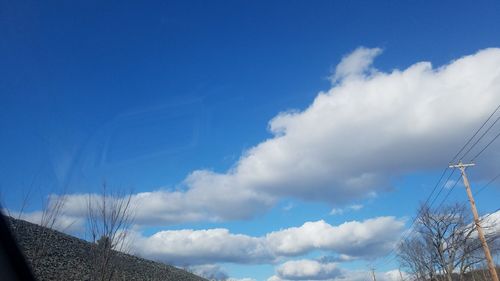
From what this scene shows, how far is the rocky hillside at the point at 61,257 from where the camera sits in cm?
1858

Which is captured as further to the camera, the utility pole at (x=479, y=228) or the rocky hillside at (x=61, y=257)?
the utility pole at (x=479, y=228)

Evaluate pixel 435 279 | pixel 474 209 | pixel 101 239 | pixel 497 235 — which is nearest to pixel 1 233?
pixel 101 239

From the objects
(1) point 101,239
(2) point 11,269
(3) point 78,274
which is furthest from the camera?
(3) point 78,274

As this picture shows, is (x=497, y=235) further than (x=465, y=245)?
No

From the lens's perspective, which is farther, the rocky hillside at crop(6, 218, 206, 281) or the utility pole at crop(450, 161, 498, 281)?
the utility pole at crop(450, 161, 498, 281)

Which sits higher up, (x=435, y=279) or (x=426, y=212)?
(x=426, y=212)

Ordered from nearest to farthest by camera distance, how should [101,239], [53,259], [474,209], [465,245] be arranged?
[101,239]
[53,259]
[474,209]
[465,245]

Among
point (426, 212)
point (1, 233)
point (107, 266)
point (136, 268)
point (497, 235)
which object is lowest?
point (1, 233)

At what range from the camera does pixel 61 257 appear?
32.9 meters

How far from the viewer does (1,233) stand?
7207 mm

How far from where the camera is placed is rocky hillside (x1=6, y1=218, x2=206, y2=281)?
731 inches

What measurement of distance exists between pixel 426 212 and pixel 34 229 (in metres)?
49.9

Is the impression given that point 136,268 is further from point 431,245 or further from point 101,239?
point 431,245

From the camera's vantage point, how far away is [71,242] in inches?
1521
